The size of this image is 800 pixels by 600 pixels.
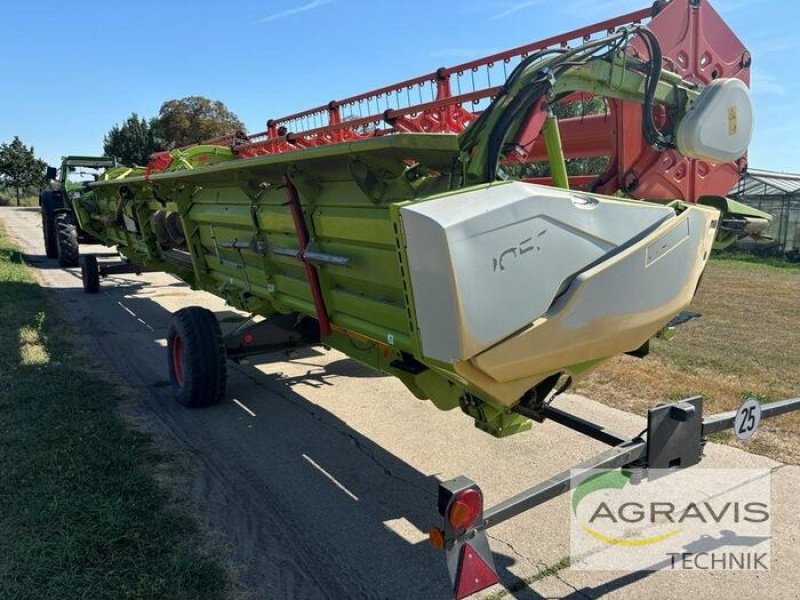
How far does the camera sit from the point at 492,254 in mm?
Result: 2176

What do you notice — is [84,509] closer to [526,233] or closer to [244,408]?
[244,408]

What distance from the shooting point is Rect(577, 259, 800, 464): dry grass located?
14.7ft

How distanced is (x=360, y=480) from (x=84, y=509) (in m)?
1.48

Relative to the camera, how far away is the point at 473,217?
2.14 meters

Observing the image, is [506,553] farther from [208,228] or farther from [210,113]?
[210,113]

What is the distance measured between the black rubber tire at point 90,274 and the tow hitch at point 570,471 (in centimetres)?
889

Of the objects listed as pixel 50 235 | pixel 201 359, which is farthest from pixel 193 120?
pixel 201 359

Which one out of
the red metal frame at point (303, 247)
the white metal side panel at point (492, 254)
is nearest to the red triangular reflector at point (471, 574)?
the white metal side panel at point (492, 254)

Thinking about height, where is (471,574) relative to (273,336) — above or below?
below

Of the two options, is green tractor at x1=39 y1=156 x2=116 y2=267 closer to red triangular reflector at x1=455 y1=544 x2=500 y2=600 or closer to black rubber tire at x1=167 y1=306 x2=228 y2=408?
black rubber tire at x1=167 y1=306 x2=228 y2=408

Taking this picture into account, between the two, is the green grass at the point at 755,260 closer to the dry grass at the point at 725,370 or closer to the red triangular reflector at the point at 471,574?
the dry grass at the point at 725,370

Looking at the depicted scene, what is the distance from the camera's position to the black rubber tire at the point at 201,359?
4879 millimetres

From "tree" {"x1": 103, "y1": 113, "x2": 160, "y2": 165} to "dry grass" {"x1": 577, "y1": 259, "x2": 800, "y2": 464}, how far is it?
131ft

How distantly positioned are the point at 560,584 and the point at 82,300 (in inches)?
354
